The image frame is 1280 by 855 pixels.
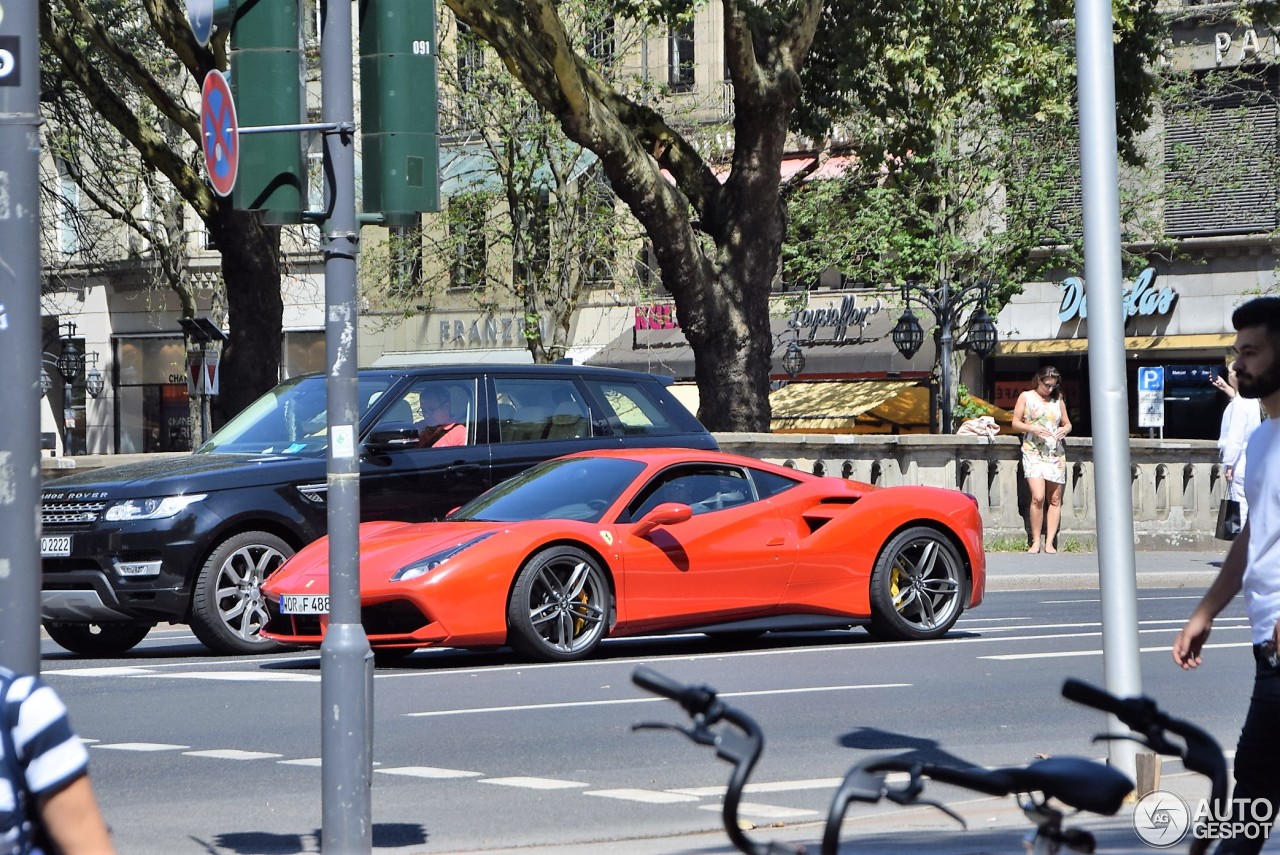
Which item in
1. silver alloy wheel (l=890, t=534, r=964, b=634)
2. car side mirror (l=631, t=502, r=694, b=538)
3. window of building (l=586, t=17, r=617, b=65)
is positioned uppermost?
window of building (l=586, t=17, r=617, b=65)

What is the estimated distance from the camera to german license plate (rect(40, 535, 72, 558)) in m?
12.5

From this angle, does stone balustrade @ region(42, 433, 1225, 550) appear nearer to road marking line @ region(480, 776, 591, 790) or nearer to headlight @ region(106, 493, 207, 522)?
headlight @ region(106, 493, 207, 522)

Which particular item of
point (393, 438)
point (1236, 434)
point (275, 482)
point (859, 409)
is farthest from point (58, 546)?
point (859, 409)

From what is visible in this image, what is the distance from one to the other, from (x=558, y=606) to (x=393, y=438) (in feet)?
7.61

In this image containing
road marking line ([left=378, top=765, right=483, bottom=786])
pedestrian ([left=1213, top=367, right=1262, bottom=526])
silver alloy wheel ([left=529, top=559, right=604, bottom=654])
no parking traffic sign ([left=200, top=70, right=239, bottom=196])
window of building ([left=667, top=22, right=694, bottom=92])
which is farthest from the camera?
window of building ([left=667, top=22, right=694, bottom=92])

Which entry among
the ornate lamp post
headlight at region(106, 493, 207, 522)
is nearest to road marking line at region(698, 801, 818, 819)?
headlight at region(106, 493, 207, 522)

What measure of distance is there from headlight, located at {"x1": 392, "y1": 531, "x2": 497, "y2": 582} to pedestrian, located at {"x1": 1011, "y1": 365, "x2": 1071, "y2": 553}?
428 inches

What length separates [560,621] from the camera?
1184cm

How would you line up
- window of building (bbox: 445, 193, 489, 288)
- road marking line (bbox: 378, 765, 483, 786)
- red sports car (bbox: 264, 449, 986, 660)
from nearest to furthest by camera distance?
road marking line (bbox: 378, 765, 483, 786) → red sports car (bbox: 264, 449, 986, 660) → window of building (bbox: 445, 193, 489, 288)

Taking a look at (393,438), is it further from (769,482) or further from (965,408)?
(965,408)

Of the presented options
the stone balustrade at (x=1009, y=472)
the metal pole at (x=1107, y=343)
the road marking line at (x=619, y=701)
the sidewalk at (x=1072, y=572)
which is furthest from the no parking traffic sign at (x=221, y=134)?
the stone balustrade at (x=1009, y=472)

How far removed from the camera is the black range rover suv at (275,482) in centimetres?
1239

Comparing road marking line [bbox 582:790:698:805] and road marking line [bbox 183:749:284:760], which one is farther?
road marking line [bbox 183:749:284:760]

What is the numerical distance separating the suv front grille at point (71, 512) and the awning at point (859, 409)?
90.8 feet
